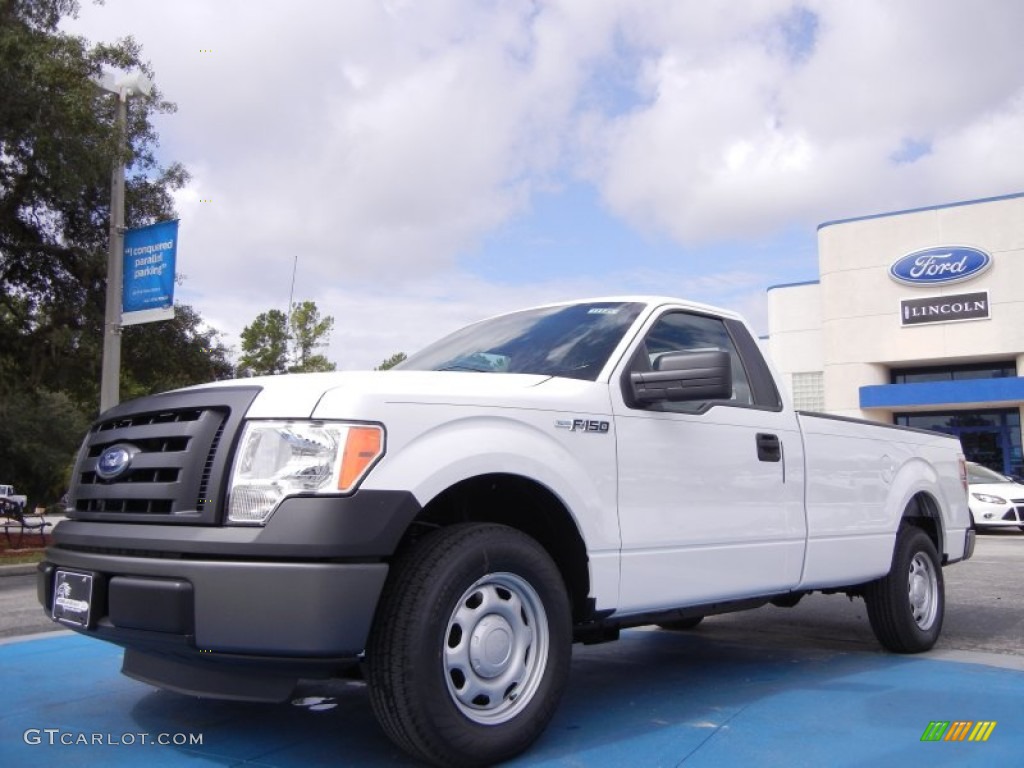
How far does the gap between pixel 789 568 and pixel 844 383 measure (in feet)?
106

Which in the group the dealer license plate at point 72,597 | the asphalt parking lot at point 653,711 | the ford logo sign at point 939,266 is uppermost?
the ford logo sign at point 939,266

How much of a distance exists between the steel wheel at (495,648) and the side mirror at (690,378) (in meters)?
1.03

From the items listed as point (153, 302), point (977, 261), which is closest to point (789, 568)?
point (153, 302)

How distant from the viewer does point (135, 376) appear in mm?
17484

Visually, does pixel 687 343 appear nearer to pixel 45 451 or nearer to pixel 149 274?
pixel 149 274

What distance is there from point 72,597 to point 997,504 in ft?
57.4

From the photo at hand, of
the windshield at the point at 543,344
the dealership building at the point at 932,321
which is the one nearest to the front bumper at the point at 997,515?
the windshield at the point at 543,344

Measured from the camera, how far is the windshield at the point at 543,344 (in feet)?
13.7

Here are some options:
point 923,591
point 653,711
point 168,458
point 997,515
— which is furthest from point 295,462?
point 997,515

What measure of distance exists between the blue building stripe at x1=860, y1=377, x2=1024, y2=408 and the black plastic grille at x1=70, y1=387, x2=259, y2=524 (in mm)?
32862

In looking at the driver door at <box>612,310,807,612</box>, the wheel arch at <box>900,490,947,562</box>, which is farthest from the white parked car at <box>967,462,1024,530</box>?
the driver door at <box>612,310,807,612</box>

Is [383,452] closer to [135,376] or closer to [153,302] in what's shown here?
[153,302]

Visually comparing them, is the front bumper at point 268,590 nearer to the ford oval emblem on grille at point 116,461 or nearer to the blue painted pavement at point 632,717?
the ford oval emblem on grille at point 116,461

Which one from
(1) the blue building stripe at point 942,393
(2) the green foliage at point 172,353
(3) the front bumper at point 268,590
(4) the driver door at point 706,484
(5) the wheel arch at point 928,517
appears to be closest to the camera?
(3) the front bumper at point 268,590
